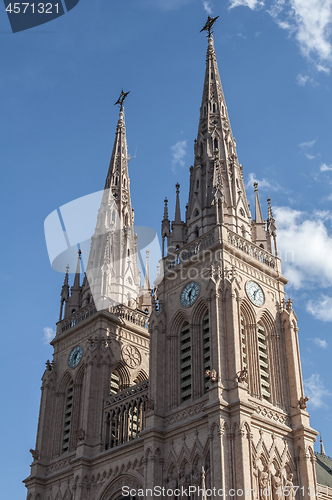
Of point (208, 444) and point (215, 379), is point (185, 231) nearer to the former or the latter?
point (215, 379)

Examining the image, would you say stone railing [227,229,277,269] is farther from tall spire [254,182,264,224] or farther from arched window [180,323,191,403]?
arched window [180,323,191,403]

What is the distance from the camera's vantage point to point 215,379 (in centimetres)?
3338

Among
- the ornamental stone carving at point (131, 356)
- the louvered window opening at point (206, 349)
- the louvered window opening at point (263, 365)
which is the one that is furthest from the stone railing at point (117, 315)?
the louvered window opening at point (263, 365)

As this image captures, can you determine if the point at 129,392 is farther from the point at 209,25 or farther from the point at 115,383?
the point at 209,25

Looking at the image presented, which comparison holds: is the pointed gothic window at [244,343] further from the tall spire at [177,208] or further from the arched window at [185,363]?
the tall spire at [177,208]

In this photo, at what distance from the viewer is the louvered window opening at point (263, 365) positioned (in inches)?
1422

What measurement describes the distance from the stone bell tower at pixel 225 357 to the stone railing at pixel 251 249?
0.25 ft

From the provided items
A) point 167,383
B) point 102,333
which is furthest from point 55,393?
point 167,383

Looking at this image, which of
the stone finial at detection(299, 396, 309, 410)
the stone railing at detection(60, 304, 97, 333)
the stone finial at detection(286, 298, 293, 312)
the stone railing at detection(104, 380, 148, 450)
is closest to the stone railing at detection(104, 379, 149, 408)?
the stone railing at detection(104, 380, 148, 450)

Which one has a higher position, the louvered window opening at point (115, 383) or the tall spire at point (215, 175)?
the tall spire at point (215, 175)

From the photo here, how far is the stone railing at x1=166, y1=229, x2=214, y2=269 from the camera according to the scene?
39938 millimetres

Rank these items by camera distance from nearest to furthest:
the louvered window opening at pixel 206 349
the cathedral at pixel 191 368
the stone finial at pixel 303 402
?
the cathedral at pixel 191 368 → the louvered window opening at pixel 206 349 → the stone finial at pixel 303 402

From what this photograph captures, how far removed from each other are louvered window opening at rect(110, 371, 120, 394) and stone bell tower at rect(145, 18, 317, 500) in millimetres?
7070

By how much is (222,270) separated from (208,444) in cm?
978
